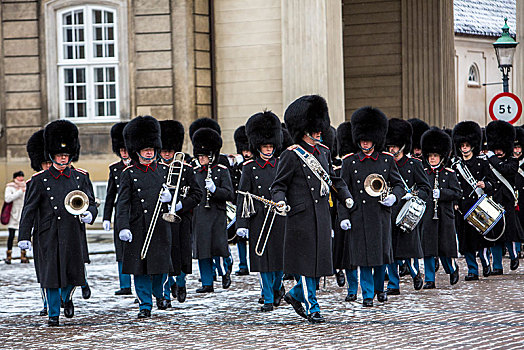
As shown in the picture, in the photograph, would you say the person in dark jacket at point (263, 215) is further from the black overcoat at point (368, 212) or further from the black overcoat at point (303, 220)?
the black overcoat at point (303, 220)

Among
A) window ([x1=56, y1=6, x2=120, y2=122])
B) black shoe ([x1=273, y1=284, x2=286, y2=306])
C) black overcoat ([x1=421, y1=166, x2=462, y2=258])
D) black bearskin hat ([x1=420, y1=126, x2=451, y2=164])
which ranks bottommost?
black shoe ([x1=273, y1=284, x2=286, y2=306])

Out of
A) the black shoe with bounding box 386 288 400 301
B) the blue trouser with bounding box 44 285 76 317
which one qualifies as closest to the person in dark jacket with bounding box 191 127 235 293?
the black shoe with bounding box 386 288 400 301

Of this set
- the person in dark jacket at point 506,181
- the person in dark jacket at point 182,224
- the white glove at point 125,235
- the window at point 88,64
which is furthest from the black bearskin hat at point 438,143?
the window at point 88,64

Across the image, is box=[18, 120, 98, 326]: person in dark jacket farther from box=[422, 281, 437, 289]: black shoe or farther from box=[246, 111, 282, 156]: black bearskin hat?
box=[422, 281, 437, 289]: black shoe

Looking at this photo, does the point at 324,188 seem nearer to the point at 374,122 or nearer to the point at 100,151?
the point at 374,122

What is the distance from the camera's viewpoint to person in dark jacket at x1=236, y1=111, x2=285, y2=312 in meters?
10.3

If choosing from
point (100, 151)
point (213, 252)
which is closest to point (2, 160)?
point (100, 151)

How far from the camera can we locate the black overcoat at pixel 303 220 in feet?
30.5

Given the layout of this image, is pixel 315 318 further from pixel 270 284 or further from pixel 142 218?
pixel 142 218

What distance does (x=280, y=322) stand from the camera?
30.6 feet

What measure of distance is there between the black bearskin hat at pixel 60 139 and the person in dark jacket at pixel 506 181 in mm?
5170

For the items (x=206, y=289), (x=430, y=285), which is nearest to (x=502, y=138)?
(x=430, y=285)

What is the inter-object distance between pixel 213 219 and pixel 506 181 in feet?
11.5

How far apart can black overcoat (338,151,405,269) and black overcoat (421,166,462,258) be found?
1.38 meters
